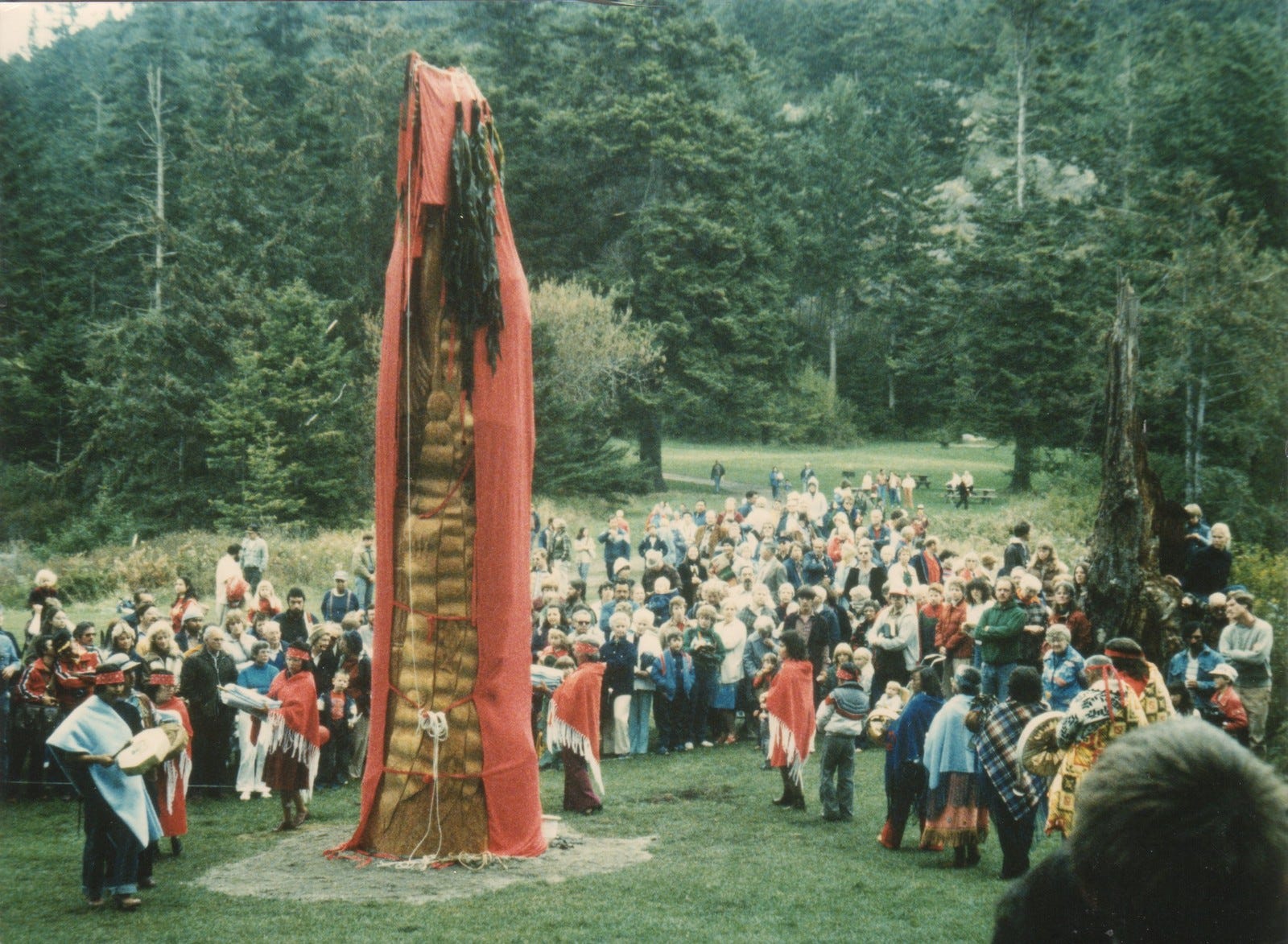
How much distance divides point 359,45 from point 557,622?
1300 inches

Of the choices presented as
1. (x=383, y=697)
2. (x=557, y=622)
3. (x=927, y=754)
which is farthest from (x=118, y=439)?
(x=927, y=754)

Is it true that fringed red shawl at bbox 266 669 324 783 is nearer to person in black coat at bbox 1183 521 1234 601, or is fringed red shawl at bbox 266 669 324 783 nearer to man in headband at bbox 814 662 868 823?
man in headband at bbox 814 662 868 823

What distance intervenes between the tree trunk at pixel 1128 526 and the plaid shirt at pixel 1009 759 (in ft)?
17.5

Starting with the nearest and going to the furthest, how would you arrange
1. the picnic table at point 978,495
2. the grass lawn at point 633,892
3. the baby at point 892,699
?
1. the grass lawn at point 633,892
2. the baby at point 892,699
3. the picnic table at point 978,495

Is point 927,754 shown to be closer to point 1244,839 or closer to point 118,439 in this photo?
point 1244,839

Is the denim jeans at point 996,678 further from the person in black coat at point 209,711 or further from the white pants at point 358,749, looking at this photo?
the person in black coat at point 209,711

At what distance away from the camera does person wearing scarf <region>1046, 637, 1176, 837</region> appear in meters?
7.39

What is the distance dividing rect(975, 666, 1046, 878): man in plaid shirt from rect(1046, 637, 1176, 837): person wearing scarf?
130 cm

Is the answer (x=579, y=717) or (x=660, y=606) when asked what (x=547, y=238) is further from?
(x=579, y=717)

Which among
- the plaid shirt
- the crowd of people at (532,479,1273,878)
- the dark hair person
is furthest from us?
the crowd of people at (532,479,1273,878)

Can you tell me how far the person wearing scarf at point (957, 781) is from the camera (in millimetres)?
9727

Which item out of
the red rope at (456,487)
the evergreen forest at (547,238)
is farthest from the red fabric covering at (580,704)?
the evergreen forest at (547,238)

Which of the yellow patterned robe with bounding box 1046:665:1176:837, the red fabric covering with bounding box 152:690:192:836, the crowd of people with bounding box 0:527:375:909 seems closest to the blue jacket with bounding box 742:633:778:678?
the crowd of people with bounding box 0:527:375:909

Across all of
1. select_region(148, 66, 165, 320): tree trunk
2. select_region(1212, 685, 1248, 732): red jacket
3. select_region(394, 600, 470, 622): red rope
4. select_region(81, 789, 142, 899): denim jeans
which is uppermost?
select_region(148, 66, 165, 320): tree trunk
